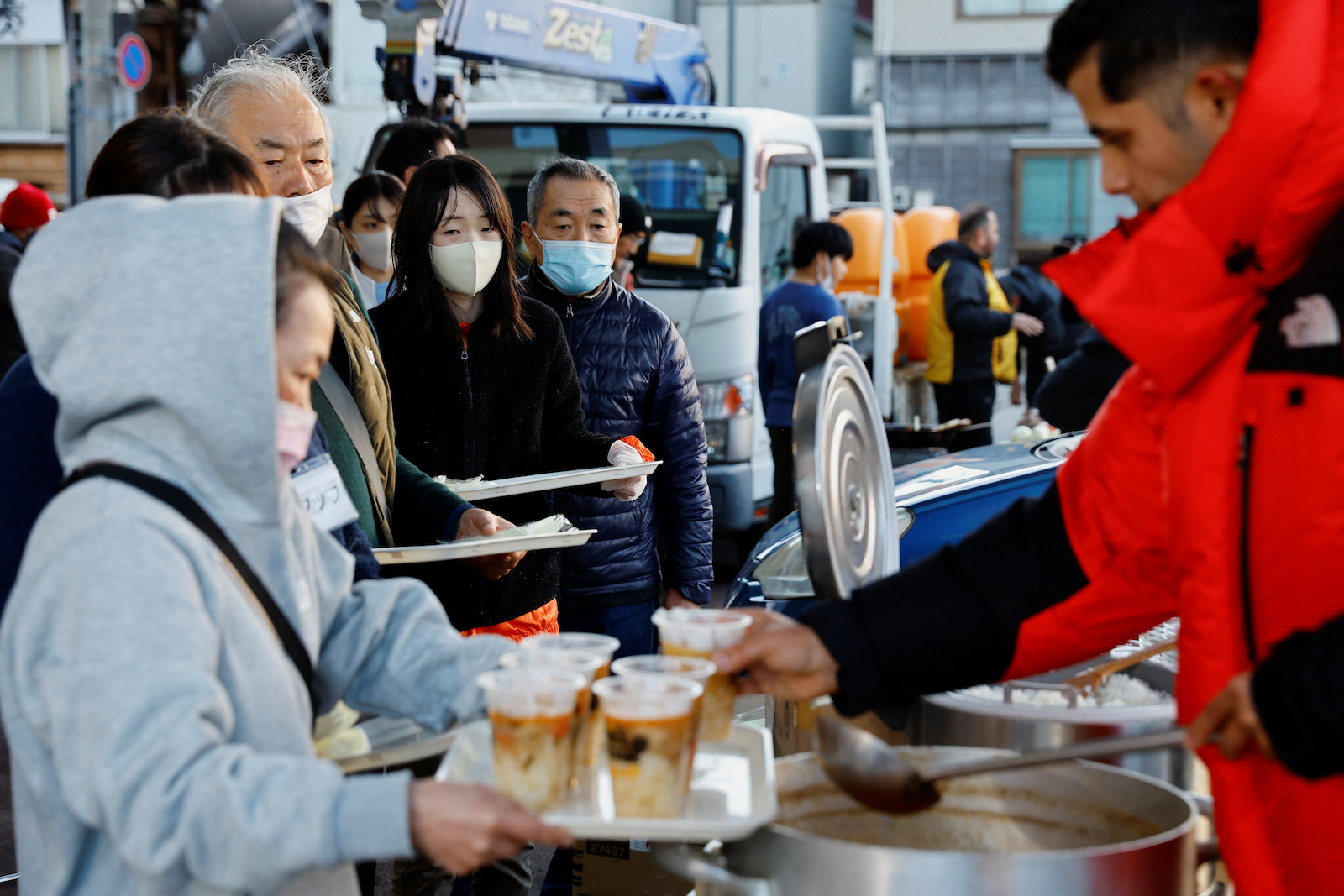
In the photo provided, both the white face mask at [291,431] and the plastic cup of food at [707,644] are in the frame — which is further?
the plastic cup of food at [707,644]

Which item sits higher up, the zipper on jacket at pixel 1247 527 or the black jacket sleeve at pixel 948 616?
the zipper on jacket at pixel 1247 527

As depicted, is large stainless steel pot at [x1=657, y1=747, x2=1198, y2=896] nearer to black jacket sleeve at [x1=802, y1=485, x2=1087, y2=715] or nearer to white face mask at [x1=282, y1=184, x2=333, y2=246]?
black jacket sleeve at [x1=802, y1=485, x2=1087, y2=715]

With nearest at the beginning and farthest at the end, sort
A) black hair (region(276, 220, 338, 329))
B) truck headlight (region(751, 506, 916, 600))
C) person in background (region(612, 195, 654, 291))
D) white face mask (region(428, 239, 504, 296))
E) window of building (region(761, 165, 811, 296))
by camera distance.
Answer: black hair (region(276, 220, 338, 329)) < white face mask (region(428, 239, 504, 296)) < truck headlight (region(751, 506, 916, 600)) < person in background (region(612, 195, 654, 291)) < window of building (region(761, 165, 811, 296))

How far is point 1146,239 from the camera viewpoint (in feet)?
5.41

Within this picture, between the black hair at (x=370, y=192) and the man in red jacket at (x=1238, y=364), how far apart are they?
341 cm

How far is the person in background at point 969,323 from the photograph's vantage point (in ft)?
30.0

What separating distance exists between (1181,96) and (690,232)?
615 cm

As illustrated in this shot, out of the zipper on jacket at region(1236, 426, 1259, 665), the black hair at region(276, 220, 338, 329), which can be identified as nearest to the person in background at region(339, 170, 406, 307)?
the black hair at region(276, 220, 338, 329)

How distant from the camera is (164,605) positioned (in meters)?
1.45

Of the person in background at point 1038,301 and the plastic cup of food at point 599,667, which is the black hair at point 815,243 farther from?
the plastic cup of food at point 599,667

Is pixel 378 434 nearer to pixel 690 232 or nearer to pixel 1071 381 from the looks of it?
pixel 1071 381

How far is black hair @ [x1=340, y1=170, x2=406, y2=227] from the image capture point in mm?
4902

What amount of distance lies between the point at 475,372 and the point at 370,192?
1.80 meters

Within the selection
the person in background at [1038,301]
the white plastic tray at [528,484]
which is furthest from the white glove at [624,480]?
the person in background at [1038,301]
